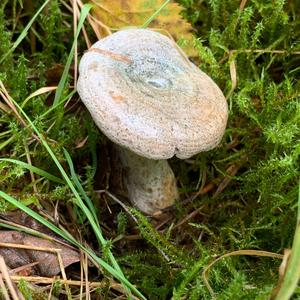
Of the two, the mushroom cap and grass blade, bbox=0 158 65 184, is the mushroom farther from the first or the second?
grass blade, bbox=0 158 65 184

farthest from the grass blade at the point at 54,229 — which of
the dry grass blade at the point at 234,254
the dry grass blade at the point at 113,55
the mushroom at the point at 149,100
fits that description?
the dry grass blade at the point at 113,55

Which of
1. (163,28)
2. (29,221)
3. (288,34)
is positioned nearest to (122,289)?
(29,221)

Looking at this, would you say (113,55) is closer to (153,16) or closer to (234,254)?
(153,16)

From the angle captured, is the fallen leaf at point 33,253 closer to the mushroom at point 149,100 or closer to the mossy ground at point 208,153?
the mossy ground at point 208,153

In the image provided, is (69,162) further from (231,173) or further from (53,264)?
(231,173)

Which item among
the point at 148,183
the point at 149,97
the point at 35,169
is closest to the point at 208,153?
the point at 148,183

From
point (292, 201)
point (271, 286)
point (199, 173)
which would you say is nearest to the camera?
point (271, 286)

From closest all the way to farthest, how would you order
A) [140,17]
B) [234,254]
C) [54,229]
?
[234,254]
[54,229]
[140,17]

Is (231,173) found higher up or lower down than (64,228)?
lower down
